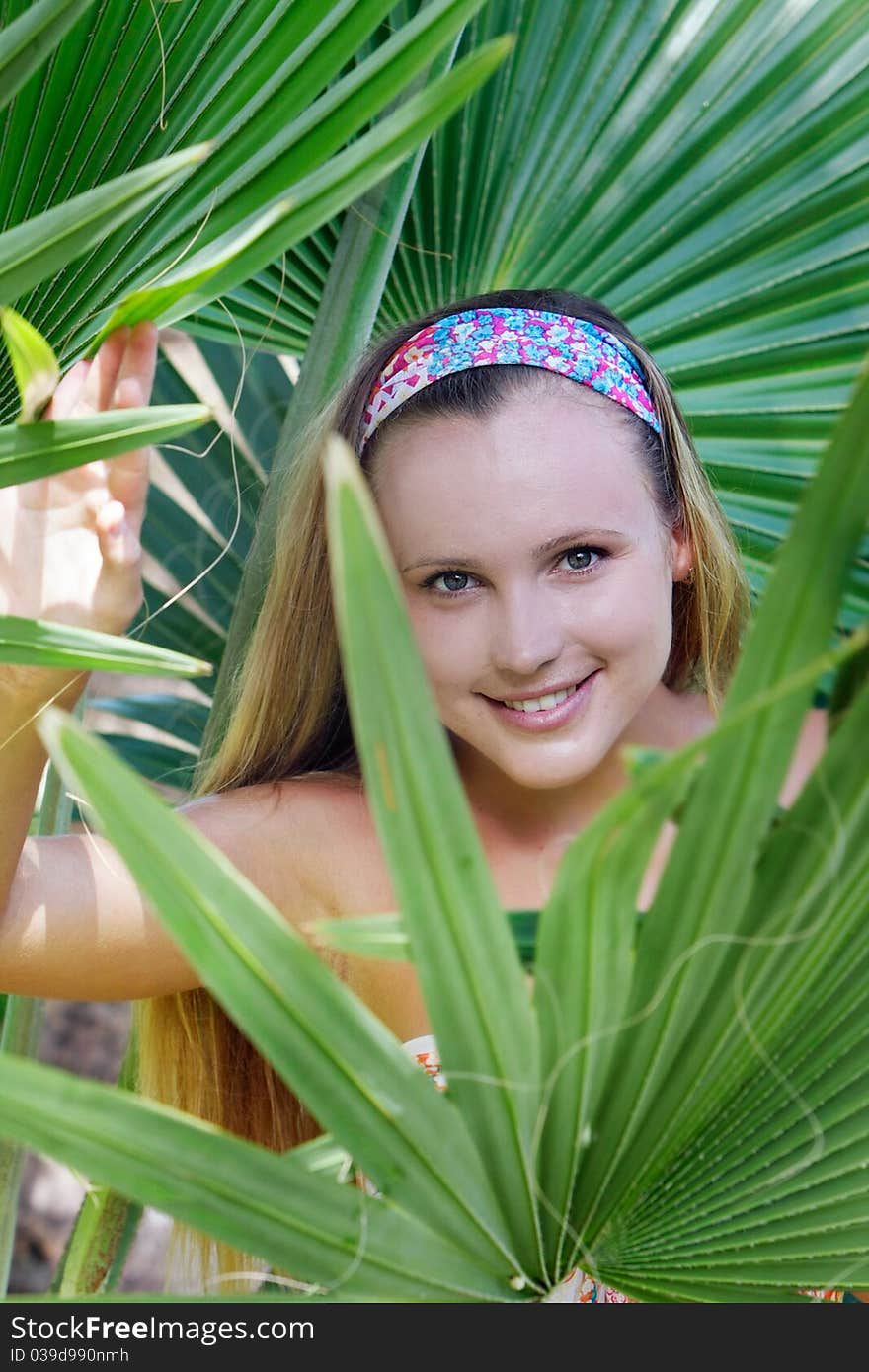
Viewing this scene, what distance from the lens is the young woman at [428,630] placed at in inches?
30.8

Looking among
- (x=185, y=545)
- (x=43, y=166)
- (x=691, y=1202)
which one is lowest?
(x=691, y=1202)

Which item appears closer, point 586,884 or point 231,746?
point 586,884

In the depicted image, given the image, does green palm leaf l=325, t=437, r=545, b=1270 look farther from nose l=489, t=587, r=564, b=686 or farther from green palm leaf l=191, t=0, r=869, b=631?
green palm leaf l=191, t=0, r=869, b=631

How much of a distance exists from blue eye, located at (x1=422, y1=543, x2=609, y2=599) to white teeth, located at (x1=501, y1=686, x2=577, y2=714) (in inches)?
3.3

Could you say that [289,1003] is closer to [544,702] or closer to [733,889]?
[733,889]

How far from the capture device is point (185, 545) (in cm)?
154

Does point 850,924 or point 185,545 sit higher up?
point 185,545

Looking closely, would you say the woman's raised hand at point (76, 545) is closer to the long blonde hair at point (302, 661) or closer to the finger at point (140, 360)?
the finger at point (140, 360)

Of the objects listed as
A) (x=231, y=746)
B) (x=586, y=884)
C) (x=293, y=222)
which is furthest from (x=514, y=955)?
(x=231, y=746)

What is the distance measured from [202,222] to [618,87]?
1.89ft

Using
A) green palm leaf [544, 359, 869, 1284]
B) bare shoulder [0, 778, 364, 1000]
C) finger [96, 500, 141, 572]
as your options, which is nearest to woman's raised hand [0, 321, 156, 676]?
finger [96, 500, 141, 572]

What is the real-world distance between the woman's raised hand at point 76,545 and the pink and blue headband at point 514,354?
1.07ft

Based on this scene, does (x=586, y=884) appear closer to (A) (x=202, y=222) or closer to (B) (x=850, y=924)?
(B) (x=850, y=924)

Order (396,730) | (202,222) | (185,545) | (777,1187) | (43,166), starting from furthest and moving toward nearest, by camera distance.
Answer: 1. (185,545)
2. (43,166)
3. (202,222)
4. (777,1187)
5. (396,730)
